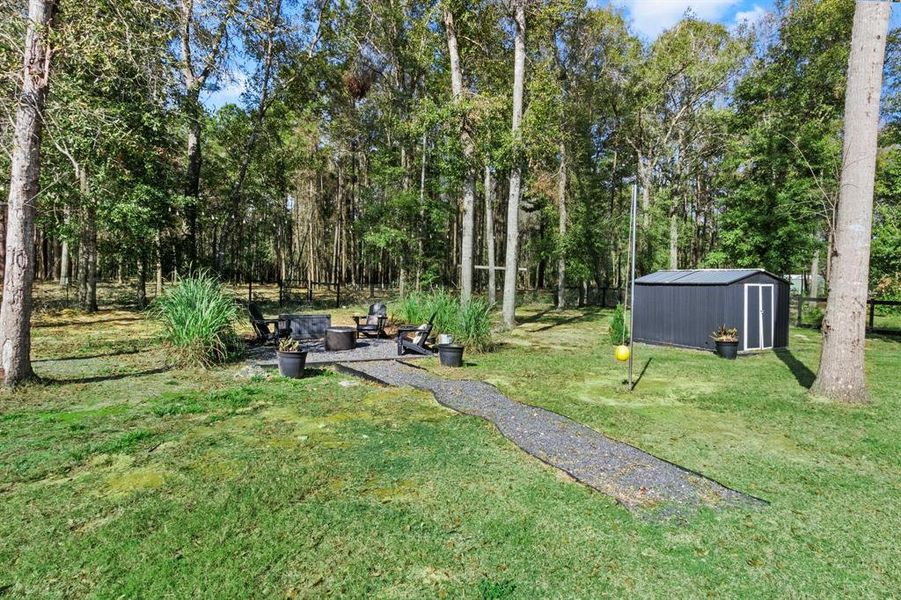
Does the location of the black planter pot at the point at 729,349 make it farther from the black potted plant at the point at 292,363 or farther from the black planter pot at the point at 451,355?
the black potted plant at the point at 292,363

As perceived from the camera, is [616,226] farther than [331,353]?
Yes

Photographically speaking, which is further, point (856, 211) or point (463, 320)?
Answer: point (463, 320)

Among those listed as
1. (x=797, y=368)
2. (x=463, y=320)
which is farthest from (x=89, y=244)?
(x=797, y=368)

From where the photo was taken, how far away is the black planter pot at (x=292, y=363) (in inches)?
266

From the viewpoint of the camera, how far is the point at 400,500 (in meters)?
3.06

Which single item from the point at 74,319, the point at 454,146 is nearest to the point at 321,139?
the point at 454,146

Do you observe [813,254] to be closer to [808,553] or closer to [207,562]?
[808,553]

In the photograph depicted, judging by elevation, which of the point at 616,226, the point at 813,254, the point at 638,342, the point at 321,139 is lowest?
the point at 638,342

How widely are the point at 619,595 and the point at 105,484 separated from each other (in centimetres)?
316

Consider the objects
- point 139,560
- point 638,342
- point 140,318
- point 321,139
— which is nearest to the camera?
point 139,560

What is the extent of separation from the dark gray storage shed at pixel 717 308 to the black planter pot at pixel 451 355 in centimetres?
606

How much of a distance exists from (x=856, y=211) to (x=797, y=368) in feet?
12.2

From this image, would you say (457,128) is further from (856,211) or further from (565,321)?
(856,211)

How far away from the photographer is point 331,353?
9.17 metres
